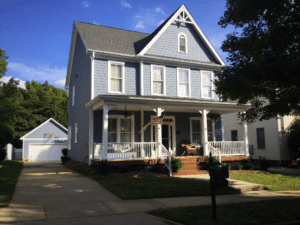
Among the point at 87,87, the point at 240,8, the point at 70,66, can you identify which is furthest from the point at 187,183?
the point at 70,66

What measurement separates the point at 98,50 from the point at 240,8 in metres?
9.23

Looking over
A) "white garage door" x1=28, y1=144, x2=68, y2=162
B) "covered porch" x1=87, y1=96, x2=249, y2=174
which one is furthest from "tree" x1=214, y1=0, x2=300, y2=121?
"white garage door" x1=28, y1=144, x2=68, y2=162

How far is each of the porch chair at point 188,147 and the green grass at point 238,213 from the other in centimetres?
824

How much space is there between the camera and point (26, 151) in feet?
88.9

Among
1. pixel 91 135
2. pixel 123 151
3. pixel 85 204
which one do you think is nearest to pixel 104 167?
pixel 123 151

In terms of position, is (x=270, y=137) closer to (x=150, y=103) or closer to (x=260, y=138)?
(x=260, y=138)

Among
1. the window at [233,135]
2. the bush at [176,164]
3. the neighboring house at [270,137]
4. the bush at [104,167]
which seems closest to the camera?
the bush at [104,167]

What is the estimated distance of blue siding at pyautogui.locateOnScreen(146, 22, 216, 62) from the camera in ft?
54.1

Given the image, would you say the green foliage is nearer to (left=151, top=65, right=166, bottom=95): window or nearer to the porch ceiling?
the porch ceiling

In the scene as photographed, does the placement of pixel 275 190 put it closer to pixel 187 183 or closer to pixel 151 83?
pixel 187 183

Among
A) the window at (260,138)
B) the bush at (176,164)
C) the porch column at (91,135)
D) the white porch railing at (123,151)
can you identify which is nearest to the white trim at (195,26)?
the porch column at (91,135)

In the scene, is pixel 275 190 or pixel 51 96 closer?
pixel 275 190

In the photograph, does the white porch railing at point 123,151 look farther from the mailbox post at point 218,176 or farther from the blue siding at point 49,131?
the blue siding at point 49,131

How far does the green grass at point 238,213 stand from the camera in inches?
210
